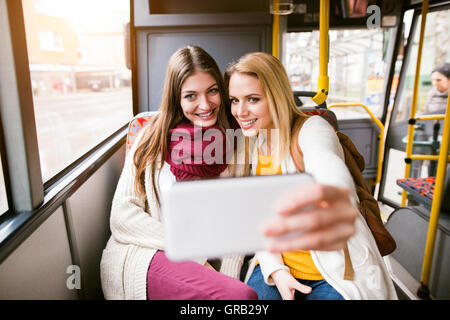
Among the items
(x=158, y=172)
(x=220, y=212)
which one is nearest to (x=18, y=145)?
(x=158, y=172)

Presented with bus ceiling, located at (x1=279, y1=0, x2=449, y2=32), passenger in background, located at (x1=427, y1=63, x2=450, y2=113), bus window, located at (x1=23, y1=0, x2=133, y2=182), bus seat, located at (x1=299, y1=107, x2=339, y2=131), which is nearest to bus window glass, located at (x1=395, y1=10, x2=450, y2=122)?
passenger in background, located at (x1=427, y1=63, x2=450, y2=113)

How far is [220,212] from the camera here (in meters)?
0.44

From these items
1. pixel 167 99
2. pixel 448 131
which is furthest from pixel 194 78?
pixel 448 131

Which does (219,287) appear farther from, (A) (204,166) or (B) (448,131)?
(B) (448,131)

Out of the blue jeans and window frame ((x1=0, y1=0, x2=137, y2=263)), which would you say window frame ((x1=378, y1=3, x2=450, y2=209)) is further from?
window frame ((x1=0, y1=0, x2=137, y2=263))

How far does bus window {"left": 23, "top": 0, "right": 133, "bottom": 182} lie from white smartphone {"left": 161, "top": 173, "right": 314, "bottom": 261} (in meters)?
0.86

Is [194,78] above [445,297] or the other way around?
above

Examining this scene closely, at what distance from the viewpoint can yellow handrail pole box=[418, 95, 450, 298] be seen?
165 cm

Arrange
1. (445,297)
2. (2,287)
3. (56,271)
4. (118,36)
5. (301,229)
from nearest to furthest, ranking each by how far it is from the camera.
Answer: (301,229) → (2,287) → (56,271) → (445,297) → (118,36)

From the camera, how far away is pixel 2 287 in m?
0.81

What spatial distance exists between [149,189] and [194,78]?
1.48 ft

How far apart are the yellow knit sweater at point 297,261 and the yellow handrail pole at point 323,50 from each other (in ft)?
1.42

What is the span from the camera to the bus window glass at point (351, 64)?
294 cm

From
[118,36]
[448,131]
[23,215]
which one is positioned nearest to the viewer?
[23,215]
